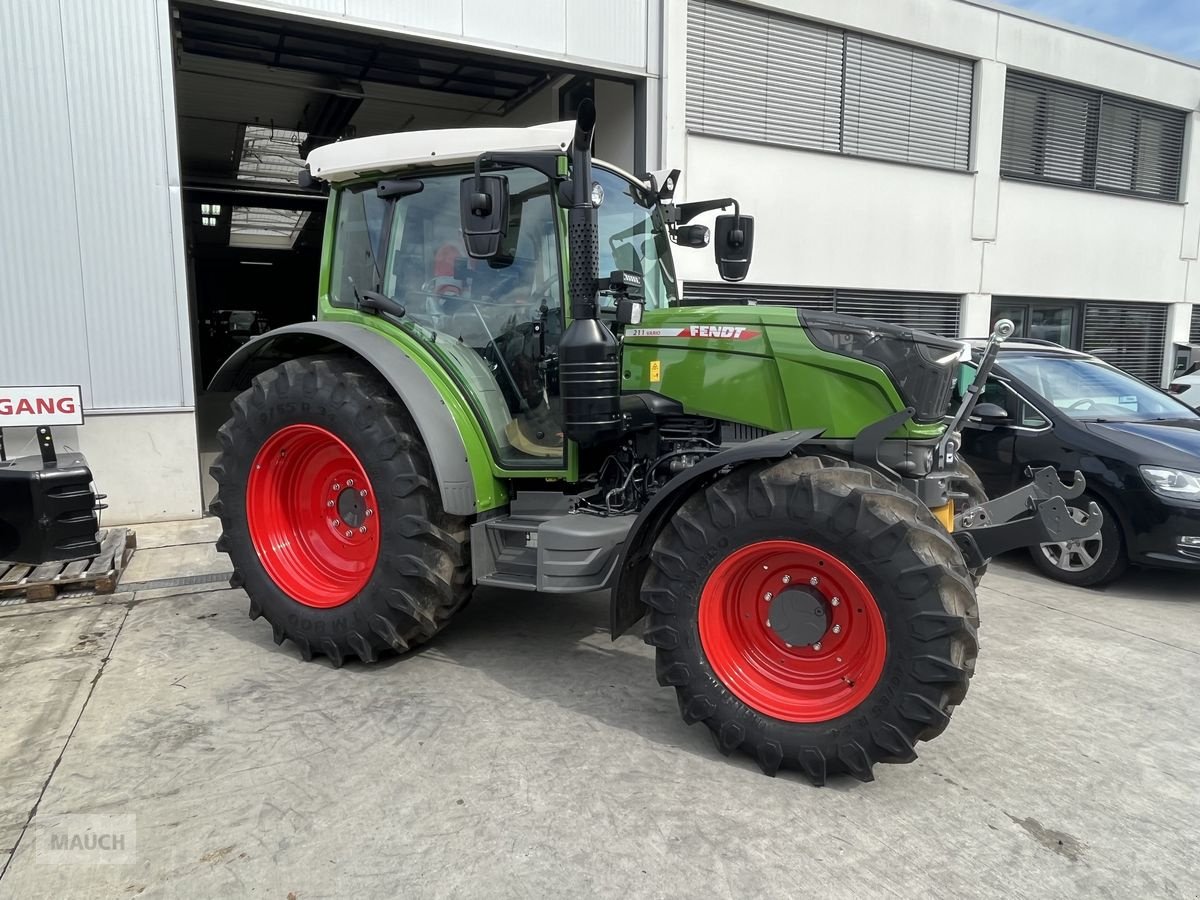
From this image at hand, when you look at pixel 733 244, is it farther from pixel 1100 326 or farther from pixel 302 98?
pixel 1100 326

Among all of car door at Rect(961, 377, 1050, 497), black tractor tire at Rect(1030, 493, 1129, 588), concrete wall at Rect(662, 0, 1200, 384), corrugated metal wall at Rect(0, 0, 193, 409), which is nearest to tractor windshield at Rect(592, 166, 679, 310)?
car door at Rect(961, 377, 1050, 497)

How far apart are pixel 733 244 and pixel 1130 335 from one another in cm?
1180

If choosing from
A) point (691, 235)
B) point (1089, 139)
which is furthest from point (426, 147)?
point (1089, 139)

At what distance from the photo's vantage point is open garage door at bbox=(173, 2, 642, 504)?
8.01m

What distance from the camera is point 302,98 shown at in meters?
10.7

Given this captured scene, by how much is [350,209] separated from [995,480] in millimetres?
4759

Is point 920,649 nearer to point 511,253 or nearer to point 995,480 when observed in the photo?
point 511,253

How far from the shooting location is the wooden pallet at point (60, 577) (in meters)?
4.46

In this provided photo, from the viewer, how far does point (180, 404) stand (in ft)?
20.9

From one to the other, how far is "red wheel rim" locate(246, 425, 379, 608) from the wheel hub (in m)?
1.95

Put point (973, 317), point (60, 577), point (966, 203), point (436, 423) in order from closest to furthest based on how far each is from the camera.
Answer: point (436, 423)
point (60, 577)
point (966, 203)
point (973, 317)

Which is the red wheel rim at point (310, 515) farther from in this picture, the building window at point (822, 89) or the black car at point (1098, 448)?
the building window at point (822, 89)

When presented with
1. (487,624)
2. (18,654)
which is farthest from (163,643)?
(487,624)

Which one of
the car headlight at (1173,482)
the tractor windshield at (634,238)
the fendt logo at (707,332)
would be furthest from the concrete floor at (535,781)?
the tractor windshield at (634,238)
